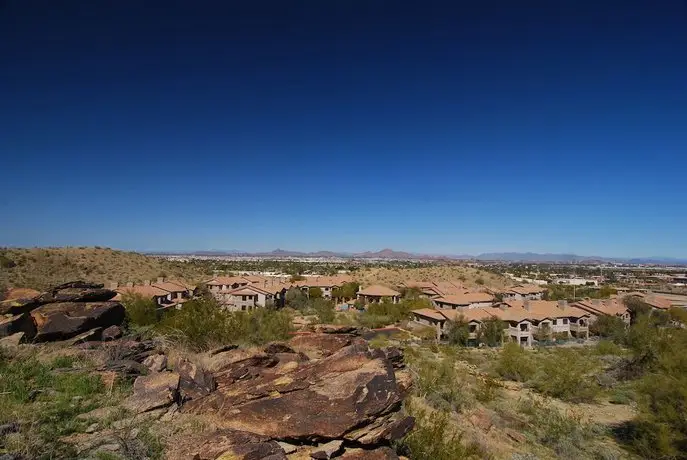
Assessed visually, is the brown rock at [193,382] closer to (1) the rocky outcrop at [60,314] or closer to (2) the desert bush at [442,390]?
(1) the rocky outcrop at [60,314]

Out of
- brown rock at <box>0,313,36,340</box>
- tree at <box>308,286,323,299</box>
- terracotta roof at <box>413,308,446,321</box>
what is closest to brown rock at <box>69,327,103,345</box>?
brown rock at <box>0,313,36,340</box>

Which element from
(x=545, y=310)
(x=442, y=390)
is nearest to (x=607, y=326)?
(x=545, y=310)

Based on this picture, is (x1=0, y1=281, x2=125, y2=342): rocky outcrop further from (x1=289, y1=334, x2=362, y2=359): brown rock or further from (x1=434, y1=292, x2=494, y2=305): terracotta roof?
(x1=434, y1=292, x2=494, y2=305): terracotta roof

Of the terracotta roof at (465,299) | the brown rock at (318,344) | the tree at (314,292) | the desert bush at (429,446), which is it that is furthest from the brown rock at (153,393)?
the tree at (314,292)

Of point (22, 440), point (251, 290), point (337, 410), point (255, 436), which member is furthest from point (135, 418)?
point (251, 290)

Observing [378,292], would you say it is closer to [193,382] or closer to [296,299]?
[296,299]

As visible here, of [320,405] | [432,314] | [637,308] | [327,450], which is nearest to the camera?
[327,450]
